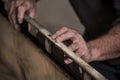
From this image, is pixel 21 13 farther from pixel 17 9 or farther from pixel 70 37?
pixel 70 37

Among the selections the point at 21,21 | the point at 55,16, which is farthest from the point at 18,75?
the point at 55,16

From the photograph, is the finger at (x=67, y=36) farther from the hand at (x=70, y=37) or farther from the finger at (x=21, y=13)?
the finger at (x=21, y=13)

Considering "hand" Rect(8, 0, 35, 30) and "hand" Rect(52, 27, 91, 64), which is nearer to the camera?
"hand" Rect(52, 27, 91, 64)

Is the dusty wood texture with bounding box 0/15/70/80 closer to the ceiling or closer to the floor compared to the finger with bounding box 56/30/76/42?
closer to the floor

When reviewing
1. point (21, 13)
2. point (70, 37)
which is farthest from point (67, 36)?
point (21, 13)

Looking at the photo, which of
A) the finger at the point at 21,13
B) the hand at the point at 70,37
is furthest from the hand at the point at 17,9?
the hand at the point at 70,37

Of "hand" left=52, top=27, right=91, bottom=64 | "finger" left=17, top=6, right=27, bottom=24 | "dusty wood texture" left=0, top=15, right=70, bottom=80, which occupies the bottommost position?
"dusty wood texture" left=0, top=15, right=70, bottom=80

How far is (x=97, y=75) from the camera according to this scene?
69cm

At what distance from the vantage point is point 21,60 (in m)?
1.02

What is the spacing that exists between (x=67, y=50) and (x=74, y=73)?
0.08 meters

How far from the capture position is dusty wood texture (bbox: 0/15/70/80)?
863 mm

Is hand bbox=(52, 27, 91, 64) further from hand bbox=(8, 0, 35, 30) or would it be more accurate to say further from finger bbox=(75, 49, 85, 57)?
hand bbox=(8, 0, 35, 30)

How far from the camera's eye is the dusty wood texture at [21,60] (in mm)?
863

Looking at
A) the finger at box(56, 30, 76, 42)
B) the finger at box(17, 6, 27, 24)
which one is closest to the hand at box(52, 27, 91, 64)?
the finger at box(56, 30, 76, 42)
